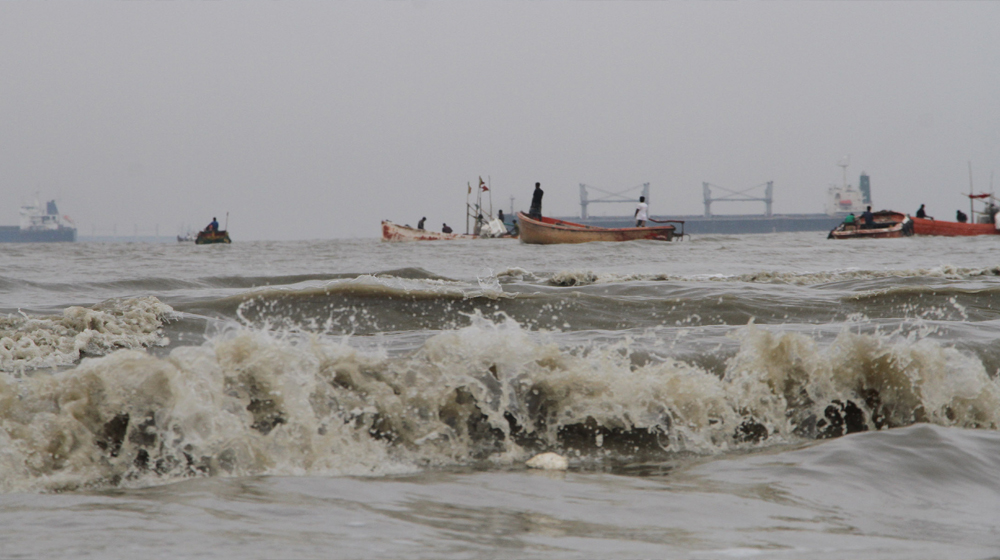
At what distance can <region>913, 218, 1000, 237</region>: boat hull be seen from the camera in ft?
96.3

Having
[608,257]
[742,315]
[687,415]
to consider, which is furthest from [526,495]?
[608,257]

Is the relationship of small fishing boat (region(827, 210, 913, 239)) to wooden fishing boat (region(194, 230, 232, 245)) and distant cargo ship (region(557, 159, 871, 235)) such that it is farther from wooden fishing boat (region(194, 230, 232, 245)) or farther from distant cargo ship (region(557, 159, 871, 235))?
distant cargo ship (region(557, 159, 871, 235))

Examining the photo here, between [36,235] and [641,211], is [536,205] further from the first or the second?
[36,235]

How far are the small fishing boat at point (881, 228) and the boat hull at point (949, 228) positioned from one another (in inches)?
27.1

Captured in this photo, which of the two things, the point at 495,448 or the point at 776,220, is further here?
the point at 776,220

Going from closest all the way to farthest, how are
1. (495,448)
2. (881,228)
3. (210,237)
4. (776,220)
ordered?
(495,448) → (881,228) → (210,237) → (776,220)

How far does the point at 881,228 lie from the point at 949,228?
364 cm

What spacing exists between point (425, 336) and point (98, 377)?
2.61m

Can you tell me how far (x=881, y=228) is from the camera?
2856 cm

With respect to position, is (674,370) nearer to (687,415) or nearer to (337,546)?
(687,415)

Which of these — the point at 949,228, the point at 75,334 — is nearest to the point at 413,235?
the point at 949,228

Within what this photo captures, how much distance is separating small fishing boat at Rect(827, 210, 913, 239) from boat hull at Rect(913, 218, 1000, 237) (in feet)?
2.26

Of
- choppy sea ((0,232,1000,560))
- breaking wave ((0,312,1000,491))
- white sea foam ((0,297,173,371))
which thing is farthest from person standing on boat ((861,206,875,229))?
white sea foam ((0,297,173,371))

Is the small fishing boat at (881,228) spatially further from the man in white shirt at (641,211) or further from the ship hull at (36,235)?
the ship hull at (36,235)
